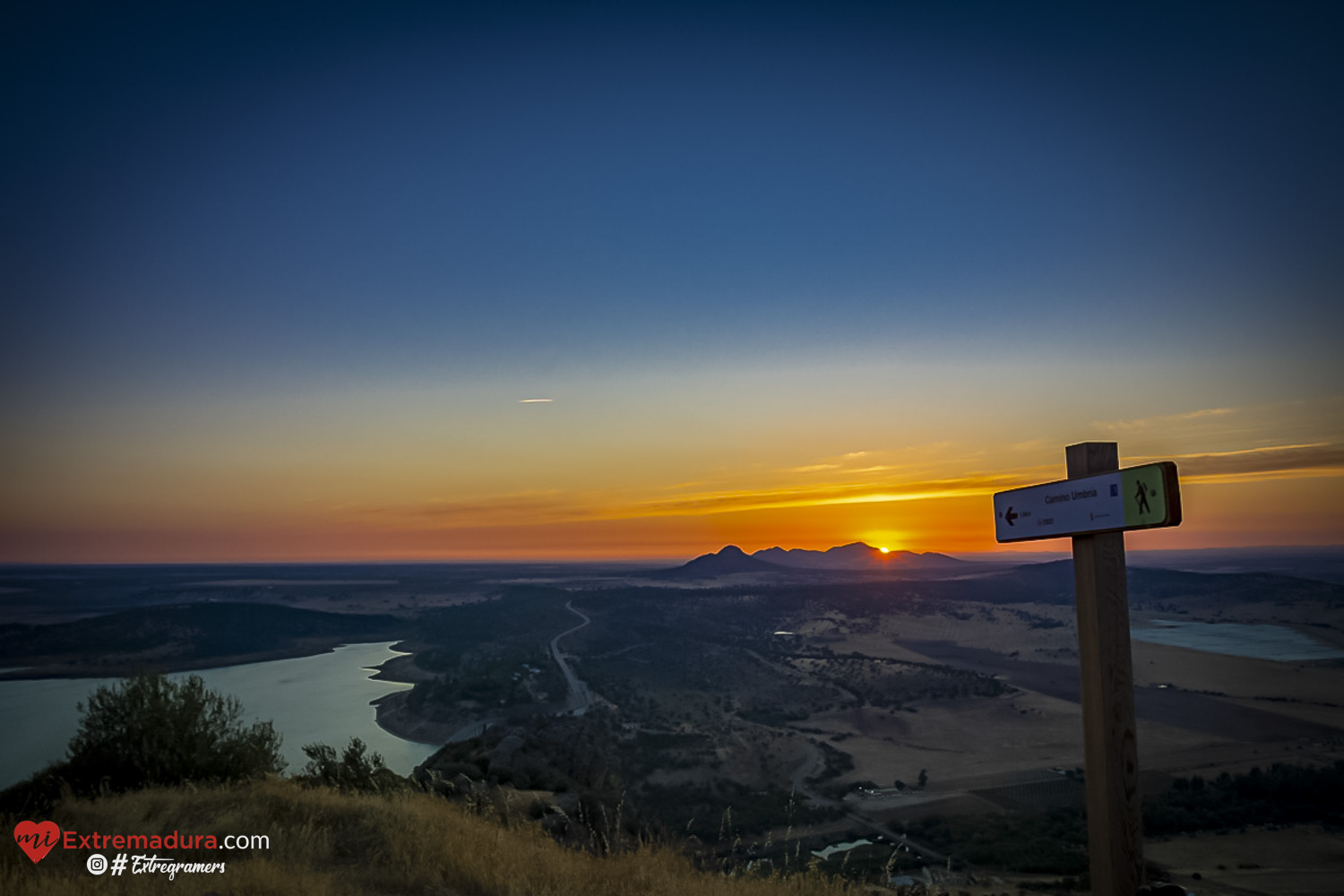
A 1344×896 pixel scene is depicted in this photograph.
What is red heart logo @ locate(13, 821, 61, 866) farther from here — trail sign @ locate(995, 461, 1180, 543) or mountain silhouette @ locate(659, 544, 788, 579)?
mountain silhouette @ locate(659, 544, 788, 579)

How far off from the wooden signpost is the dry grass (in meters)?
2.18

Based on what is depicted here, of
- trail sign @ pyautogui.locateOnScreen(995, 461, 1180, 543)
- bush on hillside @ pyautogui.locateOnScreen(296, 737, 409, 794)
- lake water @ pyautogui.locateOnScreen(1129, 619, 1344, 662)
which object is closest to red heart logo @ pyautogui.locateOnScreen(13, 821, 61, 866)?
bush on hillside @ pyautogui.locateOnScreen(296, 737, 409, 794)

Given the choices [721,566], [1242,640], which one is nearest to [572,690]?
[1242,640]

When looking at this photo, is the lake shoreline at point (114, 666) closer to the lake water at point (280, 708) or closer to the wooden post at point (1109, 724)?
the lake water at point (280, 708)

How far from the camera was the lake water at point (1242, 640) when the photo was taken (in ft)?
141

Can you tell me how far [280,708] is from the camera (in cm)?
4444

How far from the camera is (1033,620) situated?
239 feet

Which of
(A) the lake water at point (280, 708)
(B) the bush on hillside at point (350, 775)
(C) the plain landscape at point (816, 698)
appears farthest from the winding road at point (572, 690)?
(B) the bush on hillside at point (350, 775)

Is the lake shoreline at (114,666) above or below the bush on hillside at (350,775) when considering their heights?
below

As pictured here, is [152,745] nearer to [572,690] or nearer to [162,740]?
[162,740]

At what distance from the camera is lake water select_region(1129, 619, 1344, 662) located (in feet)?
141

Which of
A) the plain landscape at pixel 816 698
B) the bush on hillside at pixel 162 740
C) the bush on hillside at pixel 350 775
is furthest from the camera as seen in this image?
the plain landscape at pixel 816 698

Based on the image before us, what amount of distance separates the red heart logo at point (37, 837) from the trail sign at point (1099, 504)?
7.51 meters

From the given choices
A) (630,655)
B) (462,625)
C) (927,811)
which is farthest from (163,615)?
(927,811)
